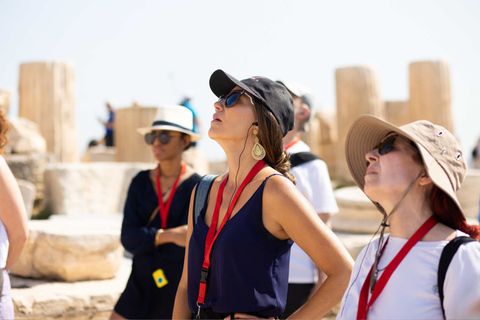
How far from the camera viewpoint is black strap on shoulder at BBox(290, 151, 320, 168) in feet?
11.2

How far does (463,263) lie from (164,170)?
8.46 ft

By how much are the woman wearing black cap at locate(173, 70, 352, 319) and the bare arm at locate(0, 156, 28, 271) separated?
3.36 feet

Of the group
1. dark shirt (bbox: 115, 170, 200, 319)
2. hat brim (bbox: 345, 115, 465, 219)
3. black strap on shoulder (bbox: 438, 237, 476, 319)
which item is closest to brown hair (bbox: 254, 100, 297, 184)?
hat brim (bbox: 345, 115, 465, 219)

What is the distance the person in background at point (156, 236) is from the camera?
3.56 m

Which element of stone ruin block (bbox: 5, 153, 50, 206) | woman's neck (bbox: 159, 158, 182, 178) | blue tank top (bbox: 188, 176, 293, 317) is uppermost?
woman's neck (bbox: 159, 158, 182, 178)

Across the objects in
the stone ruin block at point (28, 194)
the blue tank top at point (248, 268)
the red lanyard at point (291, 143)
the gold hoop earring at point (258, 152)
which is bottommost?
the stone ruin block at point (28, 194)

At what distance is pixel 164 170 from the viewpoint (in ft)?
12.8

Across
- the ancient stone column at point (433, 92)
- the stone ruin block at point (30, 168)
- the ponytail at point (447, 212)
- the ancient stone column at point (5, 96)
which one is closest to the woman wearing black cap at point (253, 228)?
the ponytail at point (447, 212)

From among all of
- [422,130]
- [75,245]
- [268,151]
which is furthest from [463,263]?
[75,245]

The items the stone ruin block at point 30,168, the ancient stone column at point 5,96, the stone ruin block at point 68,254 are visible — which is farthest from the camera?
the ancient stone column at point 5,96

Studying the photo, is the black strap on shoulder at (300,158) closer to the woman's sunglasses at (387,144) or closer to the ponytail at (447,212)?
the woman's sunglasses at (387,144)

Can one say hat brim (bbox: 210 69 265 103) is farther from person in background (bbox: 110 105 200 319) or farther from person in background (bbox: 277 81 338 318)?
person in background (bbox: 110 105 200 319)

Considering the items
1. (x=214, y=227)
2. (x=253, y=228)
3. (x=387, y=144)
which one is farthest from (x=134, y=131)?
(x=387, y=144)

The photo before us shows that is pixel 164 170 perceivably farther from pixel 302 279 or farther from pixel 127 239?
pixel 302 279
